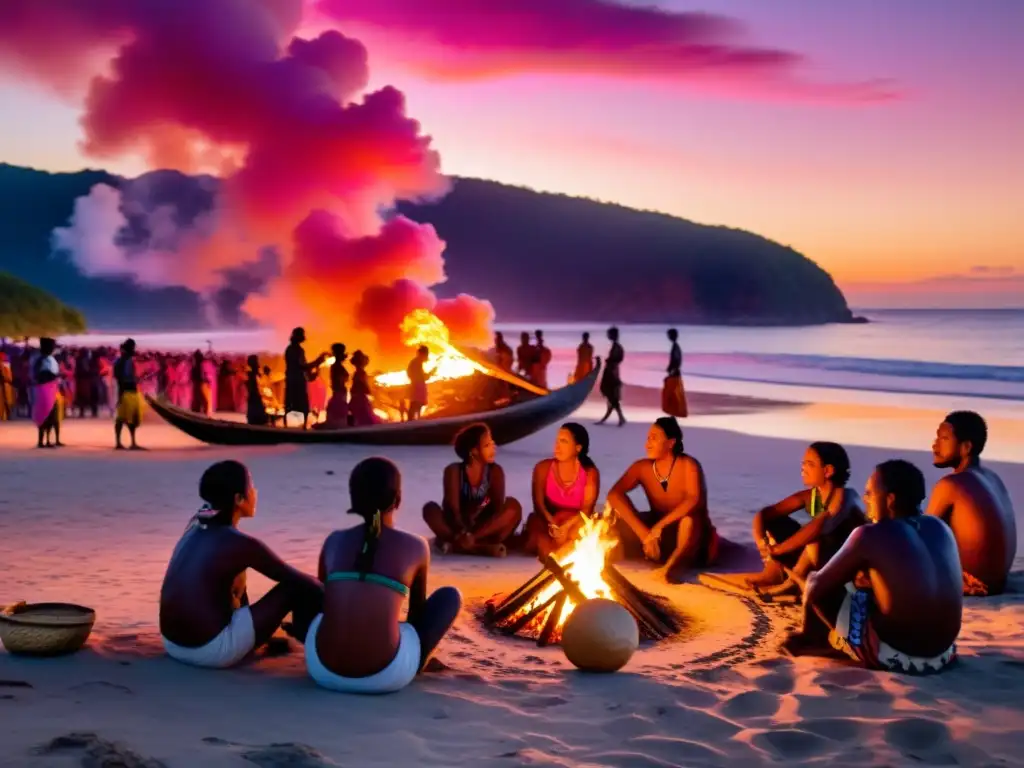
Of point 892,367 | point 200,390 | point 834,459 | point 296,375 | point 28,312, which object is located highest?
point 28,312

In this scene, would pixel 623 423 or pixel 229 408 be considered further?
pixel 229 408

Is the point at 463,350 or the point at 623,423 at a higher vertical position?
the point at 463,350

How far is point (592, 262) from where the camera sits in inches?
5295

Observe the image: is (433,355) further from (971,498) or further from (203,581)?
(203,581)

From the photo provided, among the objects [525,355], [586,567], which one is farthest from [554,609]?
[525,355]

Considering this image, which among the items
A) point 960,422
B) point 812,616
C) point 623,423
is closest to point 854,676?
point 812,616

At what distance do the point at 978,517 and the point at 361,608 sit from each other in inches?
176

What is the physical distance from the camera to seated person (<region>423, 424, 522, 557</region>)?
893 centimetres

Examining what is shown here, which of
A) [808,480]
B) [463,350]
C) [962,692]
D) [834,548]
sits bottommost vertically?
[962,692]

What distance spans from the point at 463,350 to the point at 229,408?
8138mm

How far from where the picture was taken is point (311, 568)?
343 inches

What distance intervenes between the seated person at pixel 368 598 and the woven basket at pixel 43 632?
1.31 metres

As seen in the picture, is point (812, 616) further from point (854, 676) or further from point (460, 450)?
point (460, 450)

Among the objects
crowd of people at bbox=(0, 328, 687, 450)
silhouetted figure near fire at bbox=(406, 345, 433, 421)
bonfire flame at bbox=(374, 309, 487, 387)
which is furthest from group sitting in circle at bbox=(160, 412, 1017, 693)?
bonfire flame at bbox=(374, 309, 487, 387)
